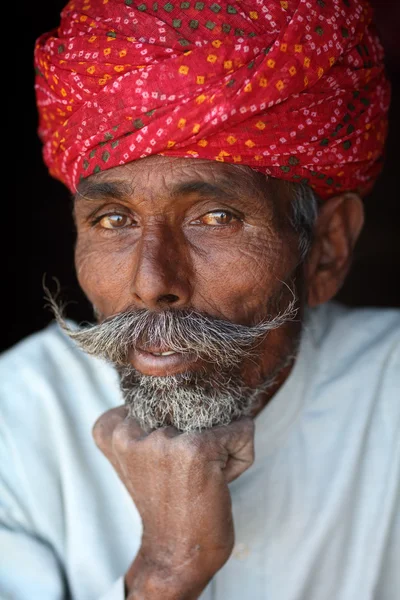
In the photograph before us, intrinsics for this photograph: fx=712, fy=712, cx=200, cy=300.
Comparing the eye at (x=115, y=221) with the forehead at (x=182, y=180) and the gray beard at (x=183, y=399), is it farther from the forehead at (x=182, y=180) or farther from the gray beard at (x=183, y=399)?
the gray beard at (x=183, y=399)

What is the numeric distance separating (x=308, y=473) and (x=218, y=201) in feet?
3.35

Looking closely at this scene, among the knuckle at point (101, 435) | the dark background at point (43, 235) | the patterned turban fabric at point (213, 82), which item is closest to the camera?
the patterned turban fabric at point (213, 82)

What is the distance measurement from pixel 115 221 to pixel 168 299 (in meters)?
0.35

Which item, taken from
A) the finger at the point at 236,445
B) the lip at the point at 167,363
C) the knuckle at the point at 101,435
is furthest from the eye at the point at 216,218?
the knuckle at the point at 101,435

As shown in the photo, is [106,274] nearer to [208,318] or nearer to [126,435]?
[208,318]

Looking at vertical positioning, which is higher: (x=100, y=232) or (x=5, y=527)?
(x=100, y=232)

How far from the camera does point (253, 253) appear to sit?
6.71 feet

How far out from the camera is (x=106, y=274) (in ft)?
6.95

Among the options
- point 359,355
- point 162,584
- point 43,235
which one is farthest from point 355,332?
point 43,235

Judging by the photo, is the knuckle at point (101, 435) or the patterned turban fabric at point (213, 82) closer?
the patterned turban fabric at point (213, 82)

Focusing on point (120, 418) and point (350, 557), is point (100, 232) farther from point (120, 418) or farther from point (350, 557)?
point (350, 557)

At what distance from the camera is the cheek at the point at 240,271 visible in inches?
78.3

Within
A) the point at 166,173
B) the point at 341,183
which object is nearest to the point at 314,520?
the point at 341,183

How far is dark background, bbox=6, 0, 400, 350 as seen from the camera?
3.98 metres
